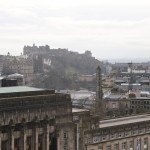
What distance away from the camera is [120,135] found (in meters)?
51.0

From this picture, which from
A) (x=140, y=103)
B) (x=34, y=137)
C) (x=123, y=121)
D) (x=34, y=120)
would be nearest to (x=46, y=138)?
(x=34, y=137)

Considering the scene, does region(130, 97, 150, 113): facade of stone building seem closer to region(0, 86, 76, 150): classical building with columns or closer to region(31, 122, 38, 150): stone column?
region(0, 86, 76, 150): classical building with columns

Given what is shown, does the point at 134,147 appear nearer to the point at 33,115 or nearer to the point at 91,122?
the point at 91,122

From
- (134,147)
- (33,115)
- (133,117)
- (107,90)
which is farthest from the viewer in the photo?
(107,90)

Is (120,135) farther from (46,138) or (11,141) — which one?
(11,141)

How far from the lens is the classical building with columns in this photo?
118ft

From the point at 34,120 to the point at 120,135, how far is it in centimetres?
1609

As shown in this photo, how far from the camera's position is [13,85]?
44719 millimetres

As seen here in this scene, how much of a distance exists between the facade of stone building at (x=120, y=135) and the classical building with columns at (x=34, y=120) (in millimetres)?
6062

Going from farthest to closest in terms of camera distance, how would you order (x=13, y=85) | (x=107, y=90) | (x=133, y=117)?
(x=107, y=90)
(x=133, y=117)
(x=13, y=85)

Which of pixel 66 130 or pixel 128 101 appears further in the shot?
pixel 128 101

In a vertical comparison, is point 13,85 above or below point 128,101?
above

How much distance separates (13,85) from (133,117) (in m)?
20.7

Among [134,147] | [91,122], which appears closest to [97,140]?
[91,122]
